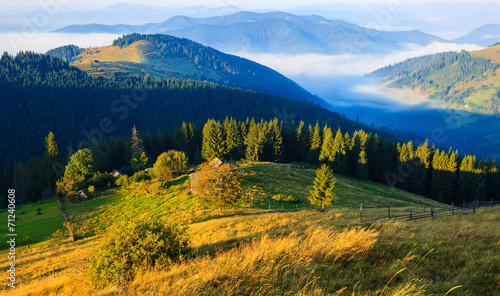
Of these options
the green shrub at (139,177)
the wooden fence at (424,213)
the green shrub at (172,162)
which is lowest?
the green shrub at (139,177)

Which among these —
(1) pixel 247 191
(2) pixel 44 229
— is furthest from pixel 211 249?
(2) pixel 44 229

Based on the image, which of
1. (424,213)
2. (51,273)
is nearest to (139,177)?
(51,273)

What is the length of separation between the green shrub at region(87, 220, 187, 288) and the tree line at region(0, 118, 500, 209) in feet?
259

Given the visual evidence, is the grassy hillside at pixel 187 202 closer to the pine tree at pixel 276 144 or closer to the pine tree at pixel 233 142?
the pine tree at pixel 276 144

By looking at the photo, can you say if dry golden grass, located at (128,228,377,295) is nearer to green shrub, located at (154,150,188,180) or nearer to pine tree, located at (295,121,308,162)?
green shrub, located at (154,150,188,180)

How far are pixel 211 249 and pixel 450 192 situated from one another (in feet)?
322

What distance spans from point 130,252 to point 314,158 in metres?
93.5

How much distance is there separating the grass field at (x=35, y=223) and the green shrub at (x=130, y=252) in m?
40.6

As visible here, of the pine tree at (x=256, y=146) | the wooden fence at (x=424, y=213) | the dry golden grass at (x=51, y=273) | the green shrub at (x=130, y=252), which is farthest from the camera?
the pine tree at (x=256, y=146)

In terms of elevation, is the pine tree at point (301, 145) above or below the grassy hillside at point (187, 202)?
above

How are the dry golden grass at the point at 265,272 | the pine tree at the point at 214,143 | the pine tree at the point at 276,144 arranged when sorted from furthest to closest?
the pine tree at the point at 214,143 < the pine tree at the point at 276,144 < the dry golden grass at the point at 265,272

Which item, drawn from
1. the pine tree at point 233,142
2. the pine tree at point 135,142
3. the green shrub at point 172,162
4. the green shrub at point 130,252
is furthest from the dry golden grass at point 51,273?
the pine tree at point 233,142

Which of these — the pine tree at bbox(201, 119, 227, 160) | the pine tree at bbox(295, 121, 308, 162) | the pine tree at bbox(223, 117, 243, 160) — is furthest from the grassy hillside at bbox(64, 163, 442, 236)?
the pine tree at bbox(295, 121, 308, 162)

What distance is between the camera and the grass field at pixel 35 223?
137 feet
